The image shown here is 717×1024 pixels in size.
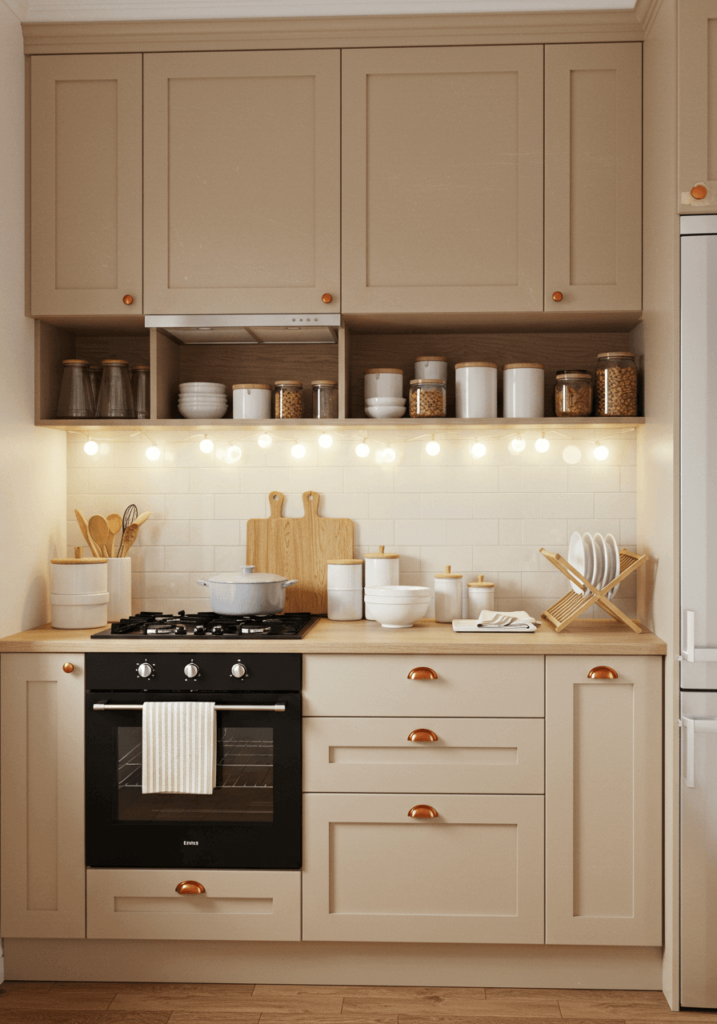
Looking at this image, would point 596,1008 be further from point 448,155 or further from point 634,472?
point 448,155

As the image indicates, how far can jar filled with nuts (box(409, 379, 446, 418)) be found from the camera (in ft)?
9.21

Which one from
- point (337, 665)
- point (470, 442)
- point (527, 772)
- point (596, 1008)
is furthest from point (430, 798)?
point (470, 442)

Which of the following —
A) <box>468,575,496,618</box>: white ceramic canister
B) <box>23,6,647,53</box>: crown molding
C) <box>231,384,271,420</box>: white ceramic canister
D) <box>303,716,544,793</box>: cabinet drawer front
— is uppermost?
<box>23,6,647,53</box>: crown molding

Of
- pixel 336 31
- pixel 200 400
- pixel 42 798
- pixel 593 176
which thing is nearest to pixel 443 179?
pixel 593 176

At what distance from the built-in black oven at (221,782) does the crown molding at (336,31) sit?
2018mm

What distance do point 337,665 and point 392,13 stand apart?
2117 mm

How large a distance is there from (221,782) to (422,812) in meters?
0.62

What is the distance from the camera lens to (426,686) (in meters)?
2.47

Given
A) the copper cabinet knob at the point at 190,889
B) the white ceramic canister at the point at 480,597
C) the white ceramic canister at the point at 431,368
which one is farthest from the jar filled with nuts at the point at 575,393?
the copper cabinet knob at the point at 190,889

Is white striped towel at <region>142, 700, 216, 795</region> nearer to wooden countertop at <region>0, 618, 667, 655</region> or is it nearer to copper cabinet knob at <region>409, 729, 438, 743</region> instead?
wooden countertop at <region>0, 618, 667, 655</region>

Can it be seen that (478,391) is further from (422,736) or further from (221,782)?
(221,782)

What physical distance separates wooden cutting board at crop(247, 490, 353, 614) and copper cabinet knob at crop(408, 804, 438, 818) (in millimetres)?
878

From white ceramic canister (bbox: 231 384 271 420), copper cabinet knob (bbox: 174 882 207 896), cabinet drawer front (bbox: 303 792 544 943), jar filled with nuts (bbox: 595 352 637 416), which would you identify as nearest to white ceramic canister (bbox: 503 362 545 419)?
jar filled with nuts (bbox: 595 352 637 416)

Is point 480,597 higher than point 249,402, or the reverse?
point 249,402
